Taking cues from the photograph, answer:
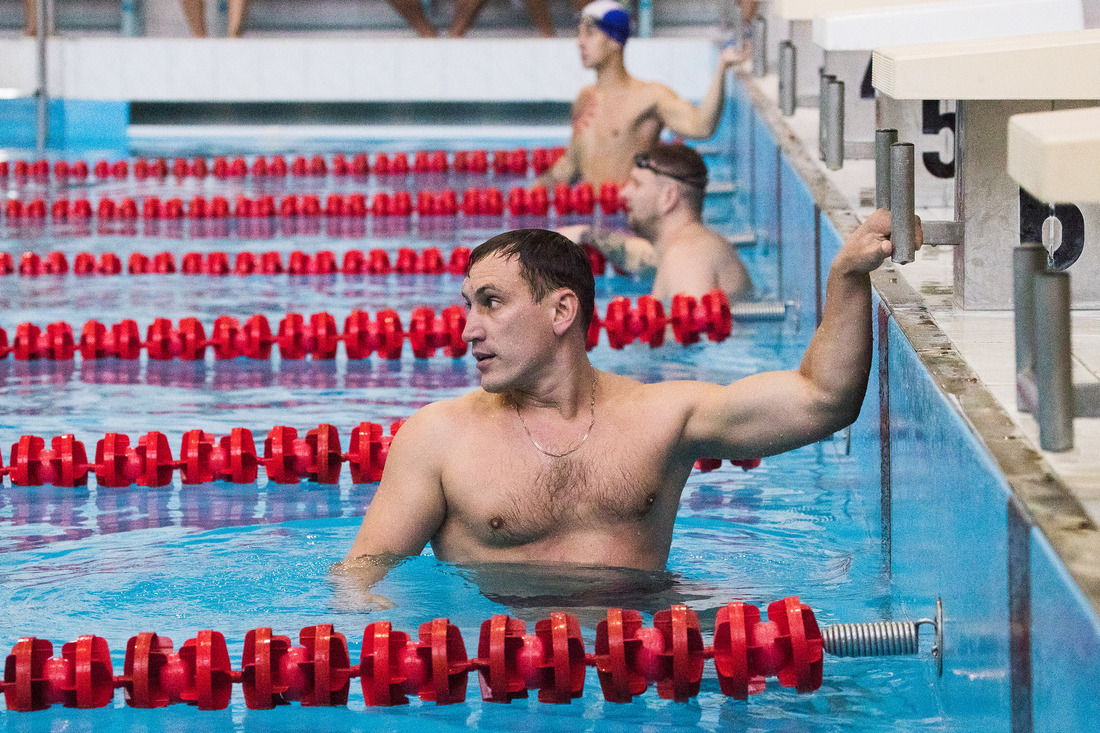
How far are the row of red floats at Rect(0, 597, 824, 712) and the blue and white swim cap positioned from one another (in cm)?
627

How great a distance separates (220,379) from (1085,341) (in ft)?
11.4

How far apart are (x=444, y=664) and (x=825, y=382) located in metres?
0.84

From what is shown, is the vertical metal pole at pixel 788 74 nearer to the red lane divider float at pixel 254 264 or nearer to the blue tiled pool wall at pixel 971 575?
the red lane divider float at pixel 254 264

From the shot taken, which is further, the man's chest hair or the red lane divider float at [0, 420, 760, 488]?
the red lane divider float at [0, 420, 760, 488]

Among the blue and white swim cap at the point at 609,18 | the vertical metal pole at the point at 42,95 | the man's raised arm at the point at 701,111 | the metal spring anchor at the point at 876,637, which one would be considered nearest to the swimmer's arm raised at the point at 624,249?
the man's raised arm at the point at 701,111

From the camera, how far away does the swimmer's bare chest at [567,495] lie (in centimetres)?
307

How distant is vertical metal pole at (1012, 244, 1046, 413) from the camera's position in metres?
2.03

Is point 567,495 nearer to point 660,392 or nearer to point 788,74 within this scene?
point 660,392

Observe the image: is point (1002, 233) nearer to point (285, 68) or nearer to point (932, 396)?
point (932, 396)

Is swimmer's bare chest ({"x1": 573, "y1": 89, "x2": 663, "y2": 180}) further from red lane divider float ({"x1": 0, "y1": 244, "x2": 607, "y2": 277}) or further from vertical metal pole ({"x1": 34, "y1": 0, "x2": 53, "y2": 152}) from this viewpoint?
vertical metal pole ({"x1": 34, "y1": 0, "x2": 53, "y2": 152})

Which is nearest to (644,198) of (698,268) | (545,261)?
(698,268)

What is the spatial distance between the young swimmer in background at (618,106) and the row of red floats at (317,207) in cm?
53

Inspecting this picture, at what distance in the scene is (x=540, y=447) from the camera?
309 cm

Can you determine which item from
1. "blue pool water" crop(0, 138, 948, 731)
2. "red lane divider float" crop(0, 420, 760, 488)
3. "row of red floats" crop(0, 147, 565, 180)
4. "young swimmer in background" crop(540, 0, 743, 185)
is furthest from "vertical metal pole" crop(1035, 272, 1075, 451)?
"row of red floats" crop(0, 147, 565, 180)
